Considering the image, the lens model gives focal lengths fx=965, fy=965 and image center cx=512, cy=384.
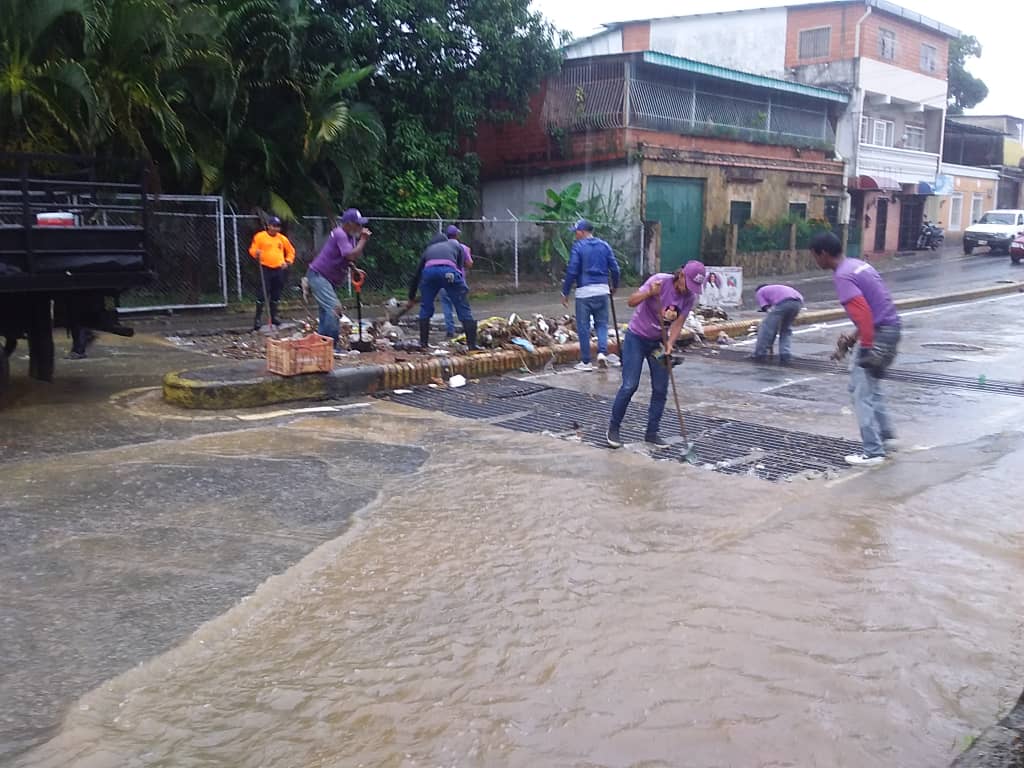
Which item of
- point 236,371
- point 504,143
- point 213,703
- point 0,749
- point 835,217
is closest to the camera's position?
point 0,749

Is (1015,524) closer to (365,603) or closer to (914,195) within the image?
(365,603)

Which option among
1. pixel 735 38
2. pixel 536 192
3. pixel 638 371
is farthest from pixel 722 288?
pixel 735 38

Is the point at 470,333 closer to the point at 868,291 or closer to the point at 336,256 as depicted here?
the point at 336,256

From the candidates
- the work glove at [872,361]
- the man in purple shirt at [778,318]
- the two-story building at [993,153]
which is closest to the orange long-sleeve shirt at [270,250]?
the man in purple shirt at [778,318]

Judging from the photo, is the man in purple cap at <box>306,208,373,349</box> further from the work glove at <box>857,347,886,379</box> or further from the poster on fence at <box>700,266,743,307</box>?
the poster on fence at <box>700,266,743,307</box>

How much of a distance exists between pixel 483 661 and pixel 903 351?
1022cm

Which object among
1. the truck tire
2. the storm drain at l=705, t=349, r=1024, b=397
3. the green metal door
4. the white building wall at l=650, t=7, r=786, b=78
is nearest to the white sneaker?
the storm drain at l=705, t=349, r=1024, b=397

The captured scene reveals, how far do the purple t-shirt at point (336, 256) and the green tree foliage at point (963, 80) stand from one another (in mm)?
43877

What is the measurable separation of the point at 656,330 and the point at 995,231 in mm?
31765

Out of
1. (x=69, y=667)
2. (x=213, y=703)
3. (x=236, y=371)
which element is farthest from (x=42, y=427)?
(x=213, y=703)

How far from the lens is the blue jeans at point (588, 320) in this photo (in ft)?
34.8

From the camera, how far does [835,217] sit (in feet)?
101

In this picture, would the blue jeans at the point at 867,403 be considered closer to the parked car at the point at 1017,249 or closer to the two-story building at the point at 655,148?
the two-story building at the point at 655,148

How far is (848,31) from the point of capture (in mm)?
31500
